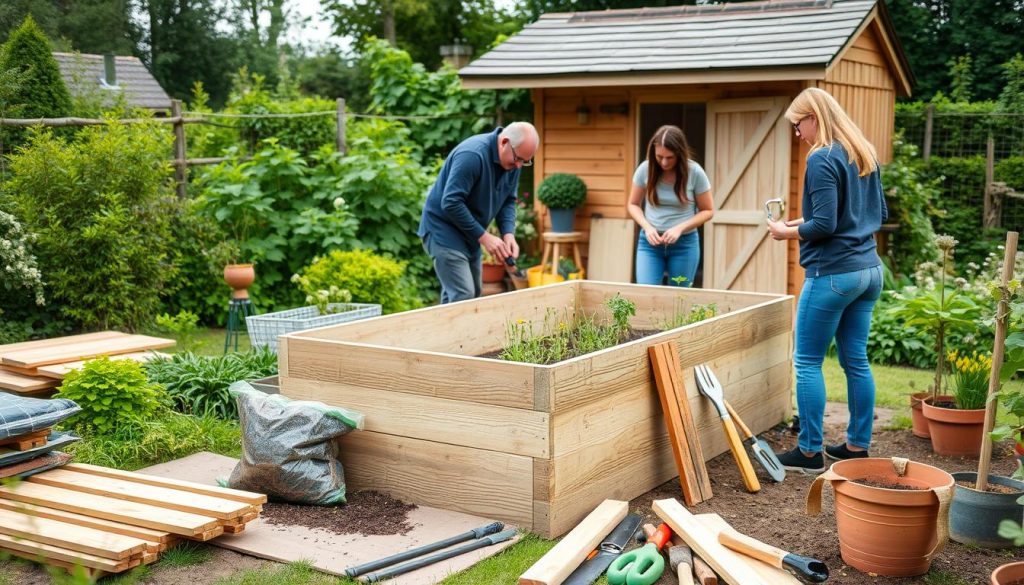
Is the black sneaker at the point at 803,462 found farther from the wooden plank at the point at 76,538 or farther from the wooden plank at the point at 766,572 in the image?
the wooden plank at the point at 76,538

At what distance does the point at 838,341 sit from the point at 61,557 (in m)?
3.46

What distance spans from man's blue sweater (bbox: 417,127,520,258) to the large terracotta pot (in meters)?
3.43

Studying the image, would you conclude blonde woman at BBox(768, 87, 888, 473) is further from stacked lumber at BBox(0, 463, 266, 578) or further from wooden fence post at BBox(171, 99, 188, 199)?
wooden fence post at BBox(171, 99, 188, 199)

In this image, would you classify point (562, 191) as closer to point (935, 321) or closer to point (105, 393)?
point (935, 321)

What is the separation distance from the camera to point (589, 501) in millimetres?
3836

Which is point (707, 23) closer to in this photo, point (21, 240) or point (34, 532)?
point (21, 240)

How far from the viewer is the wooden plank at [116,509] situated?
3350 millimetres

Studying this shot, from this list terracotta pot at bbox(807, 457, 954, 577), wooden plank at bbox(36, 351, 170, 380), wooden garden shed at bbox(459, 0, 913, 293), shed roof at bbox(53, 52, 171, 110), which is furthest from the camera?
shed roof at bbox(53, 52, 171, 110)

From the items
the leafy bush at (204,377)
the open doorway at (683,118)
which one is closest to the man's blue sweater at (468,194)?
the leafy bush at (204,377)

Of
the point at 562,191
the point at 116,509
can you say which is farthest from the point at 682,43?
the point at 116,509

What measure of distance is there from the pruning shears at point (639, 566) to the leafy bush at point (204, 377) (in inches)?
105

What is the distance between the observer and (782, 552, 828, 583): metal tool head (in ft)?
10.2

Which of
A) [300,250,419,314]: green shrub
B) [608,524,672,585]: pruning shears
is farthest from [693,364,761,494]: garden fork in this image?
[300,250,419,314]: green shrub

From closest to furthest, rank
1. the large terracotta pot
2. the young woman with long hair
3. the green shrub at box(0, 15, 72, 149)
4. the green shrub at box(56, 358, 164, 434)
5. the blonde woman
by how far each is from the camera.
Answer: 1. the large terracotta pot
2. the blonde woman
3. the green shrub at box(56, 358, 164, 434)
4. the young woman with long hair
5. the green shrub at box(0, 15, 72, 149)
